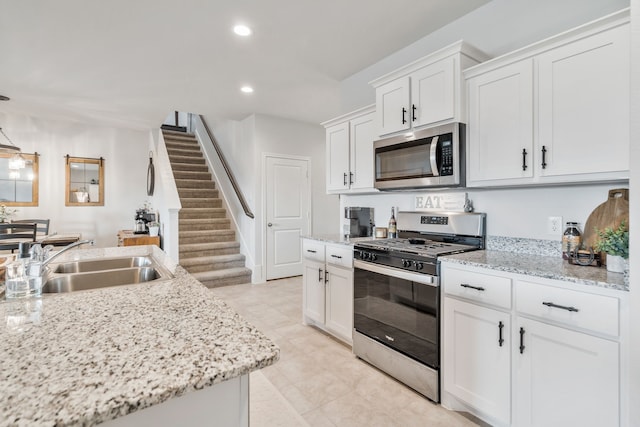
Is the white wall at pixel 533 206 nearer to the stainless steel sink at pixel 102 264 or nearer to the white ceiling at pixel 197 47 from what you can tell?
the white ceiling at pixel 197 47

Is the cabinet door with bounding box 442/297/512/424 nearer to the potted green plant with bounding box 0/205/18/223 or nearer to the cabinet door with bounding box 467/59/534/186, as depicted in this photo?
the cabinet door with bounding box 467/59/534/186

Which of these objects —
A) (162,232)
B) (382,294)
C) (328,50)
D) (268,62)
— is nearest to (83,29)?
(268,62)

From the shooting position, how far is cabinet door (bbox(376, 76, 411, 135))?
8.06 ft

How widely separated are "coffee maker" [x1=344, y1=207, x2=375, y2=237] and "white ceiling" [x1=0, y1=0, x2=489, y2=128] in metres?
1.53

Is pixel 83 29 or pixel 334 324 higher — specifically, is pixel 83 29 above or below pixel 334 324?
above

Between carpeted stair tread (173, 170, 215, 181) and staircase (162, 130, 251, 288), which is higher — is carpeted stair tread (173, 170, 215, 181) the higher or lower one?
the higher one

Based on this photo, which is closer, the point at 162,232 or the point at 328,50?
the point at 328,50

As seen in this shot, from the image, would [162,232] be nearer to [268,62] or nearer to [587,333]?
[268,62]

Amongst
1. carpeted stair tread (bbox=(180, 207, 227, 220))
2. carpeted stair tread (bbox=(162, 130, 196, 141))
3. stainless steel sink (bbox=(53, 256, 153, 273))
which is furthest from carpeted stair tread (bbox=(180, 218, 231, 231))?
stainless steel sink (bbox=(53, 256, 153, 273))

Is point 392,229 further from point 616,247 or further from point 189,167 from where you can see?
point 189,167

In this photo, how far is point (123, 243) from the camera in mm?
4711

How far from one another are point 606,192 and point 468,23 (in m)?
1.60

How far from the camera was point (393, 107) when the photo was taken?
8.38ft

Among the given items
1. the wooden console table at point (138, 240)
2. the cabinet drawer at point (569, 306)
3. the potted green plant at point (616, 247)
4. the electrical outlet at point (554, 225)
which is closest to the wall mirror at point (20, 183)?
the wooden console table at point (138, 240)
